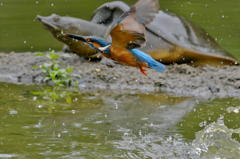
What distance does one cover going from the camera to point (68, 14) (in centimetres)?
1137

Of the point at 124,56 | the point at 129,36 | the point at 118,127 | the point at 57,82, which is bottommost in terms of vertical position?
the point at 118,127

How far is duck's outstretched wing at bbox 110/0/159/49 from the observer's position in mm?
4910

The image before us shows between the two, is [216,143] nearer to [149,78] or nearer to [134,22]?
[134,22]

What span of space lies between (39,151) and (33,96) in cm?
194

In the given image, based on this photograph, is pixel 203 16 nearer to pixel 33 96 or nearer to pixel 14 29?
pixel 14 29

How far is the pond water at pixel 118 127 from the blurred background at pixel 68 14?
7.67 ft

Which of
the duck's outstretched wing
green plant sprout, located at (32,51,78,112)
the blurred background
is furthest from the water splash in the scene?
the blurred background

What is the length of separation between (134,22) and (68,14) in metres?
6.55

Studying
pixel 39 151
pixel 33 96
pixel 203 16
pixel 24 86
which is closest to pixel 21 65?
pixel 24 86

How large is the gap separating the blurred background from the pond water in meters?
2.34

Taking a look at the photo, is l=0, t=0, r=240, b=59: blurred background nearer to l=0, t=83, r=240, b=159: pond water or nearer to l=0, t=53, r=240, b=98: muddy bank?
l=0, t=53, r=240, b=98: muddy bank

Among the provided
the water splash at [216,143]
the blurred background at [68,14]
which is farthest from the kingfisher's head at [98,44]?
the blurred background at [68,14]

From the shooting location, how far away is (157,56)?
327 inches

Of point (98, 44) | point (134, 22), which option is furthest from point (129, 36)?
point (98, 44)
